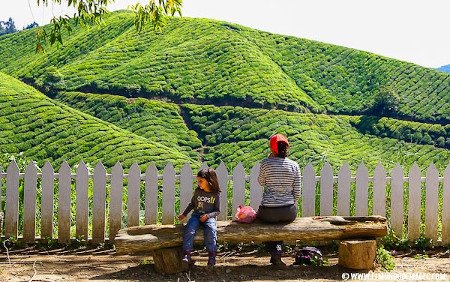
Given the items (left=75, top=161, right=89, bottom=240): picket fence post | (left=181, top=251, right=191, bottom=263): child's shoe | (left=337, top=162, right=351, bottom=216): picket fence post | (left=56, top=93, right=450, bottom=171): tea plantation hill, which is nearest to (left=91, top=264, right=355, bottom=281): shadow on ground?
(left=181, top=251, right=191, bottom=263): child's shoe

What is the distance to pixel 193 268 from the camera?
22.6ft

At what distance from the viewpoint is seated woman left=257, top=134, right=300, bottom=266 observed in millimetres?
7004

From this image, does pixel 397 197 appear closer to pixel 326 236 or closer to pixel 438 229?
pixel 438 229

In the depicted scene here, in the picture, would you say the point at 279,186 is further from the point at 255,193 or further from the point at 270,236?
the point at 255,193

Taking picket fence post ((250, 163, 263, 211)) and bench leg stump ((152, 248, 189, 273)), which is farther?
picket fence post ((250, 163, 263, 211))

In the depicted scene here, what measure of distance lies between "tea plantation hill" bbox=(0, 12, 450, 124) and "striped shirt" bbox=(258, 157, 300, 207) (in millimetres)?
57831

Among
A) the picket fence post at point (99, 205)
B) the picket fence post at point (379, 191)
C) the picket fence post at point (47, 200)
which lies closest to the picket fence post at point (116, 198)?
the picket fence post at point (99, 205)

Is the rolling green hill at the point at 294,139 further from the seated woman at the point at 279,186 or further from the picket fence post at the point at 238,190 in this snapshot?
the seated woman at the point at 279,186

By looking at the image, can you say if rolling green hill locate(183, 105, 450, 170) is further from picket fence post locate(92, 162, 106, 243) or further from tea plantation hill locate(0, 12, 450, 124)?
picket fence post locate(92, 162, 106, 243)

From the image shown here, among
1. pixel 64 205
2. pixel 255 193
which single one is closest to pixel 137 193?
pixel 64 205

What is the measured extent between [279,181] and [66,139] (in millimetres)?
44343

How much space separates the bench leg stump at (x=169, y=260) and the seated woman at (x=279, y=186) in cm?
100

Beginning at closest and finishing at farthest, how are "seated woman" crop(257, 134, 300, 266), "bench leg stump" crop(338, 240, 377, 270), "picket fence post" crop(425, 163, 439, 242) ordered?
"bench leg stump" crop(338, 240, 377, 270) < "seated woman" crop(257, 134, 300, 266) < "picket fence post" crop(425, 163, 439, 242)

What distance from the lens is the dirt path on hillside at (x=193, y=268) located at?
6680 millimetres
